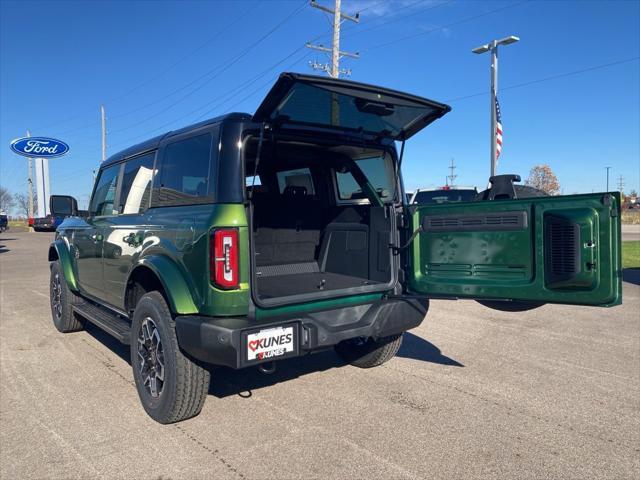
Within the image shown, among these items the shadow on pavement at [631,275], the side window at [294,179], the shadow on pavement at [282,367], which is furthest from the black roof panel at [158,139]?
the shadow on pavement at [631,275]

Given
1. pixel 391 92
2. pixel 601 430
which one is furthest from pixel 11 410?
pixel 601 430

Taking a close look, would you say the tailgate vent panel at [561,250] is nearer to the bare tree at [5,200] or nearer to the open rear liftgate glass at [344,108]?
the open rear liftgate glass at [344,108]

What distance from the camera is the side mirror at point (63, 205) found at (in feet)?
17.5

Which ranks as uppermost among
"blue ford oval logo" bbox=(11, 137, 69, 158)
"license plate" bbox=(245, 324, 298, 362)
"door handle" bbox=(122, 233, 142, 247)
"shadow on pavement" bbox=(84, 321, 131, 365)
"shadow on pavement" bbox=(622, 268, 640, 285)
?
"blue ford oval logo" bbox=(11, 137, 69, 158)

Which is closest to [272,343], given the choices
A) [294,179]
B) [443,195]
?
[294,179]

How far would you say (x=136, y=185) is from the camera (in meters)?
4.13

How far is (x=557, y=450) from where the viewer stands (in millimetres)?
2891

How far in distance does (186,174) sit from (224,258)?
2.79ft

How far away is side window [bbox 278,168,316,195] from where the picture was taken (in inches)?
178

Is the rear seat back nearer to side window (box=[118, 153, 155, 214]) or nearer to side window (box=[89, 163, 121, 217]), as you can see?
side window (box=[118, 153, 155, 214])

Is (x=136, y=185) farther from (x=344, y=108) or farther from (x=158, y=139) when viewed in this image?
(x=344, y=108)

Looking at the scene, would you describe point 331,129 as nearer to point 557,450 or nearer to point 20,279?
point 557,450

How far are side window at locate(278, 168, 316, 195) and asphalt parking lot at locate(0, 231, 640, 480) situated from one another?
1683 mm

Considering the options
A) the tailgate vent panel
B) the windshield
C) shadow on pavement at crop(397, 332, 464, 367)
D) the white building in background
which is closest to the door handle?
shadow on pavement at crop(397, 332, 464, 367)
